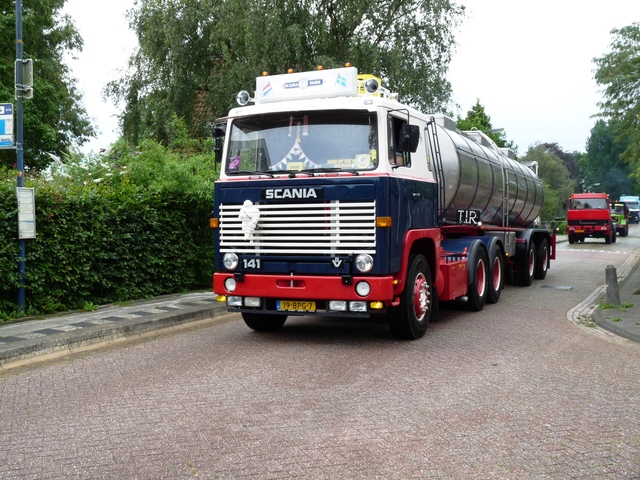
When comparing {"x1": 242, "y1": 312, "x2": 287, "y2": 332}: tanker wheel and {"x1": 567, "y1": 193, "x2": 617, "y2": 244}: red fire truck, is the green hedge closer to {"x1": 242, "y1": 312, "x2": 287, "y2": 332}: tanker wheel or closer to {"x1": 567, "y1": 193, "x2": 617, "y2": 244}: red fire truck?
{"x1": 242, "y1": 312, "x2": 287, "y2": 332}: tanker wheel

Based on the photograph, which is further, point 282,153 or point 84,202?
point 84,202

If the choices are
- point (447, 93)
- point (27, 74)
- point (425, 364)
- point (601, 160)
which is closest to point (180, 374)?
point (425, 364)

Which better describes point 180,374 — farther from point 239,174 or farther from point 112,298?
point 112,298

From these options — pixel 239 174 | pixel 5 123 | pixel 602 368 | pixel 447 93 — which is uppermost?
pixel 447 93

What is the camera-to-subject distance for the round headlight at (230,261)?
8.42 meters

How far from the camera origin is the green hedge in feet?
32.6

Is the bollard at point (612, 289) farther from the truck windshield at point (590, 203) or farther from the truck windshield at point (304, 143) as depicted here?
the truck windshield at point (590, 203)

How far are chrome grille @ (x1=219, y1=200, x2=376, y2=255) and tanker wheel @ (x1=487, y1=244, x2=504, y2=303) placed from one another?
5.14m

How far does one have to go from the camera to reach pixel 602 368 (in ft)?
23.5

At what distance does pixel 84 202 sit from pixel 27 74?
204 centimetres

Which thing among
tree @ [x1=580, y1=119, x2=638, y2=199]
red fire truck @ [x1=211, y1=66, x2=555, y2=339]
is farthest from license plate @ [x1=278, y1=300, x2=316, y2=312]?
tree @ [x1=580, y1=119, x2=638, y2=199]

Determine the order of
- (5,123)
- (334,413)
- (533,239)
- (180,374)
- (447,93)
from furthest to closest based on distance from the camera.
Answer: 1. (447,93)
2. (533,239)
3. (5,123)
4. (180,374)
5. (334,413)

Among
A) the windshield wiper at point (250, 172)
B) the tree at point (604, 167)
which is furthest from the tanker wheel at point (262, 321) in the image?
the tree at point (604, 167)

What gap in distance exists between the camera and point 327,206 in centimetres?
782
